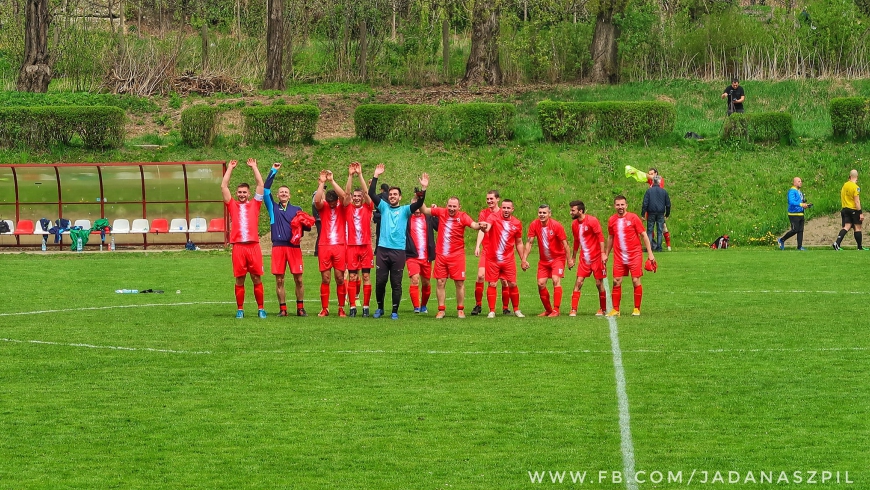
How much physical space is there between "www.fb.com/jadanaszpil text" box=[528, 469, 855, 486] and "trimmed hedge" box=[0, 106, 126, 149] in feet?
101

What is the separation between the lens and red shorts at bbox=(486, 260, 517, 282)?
1803 cm

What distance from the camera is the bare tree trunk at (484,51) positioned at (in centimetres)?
4441

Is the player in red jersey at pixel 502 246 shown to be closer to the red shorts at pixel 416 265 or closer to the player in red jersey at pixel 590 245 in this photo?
the player in red jersey at pixel 590 245

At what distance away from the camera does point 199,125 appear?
1513 inches

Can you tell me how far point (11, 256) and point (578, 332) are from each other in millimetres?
19005

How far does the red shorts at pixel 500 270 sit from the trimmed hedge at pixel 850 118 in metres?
22.9

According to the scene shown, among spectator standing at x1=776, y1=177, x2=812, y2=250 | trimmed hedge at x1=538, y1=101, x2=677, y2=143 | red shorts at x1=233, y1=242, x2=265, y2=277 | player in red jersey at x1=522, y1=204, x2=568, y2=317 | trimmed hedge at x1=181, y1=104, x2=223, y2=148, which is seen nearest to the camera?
red shorts at x1=233, y1=242, x2=265, y2=277

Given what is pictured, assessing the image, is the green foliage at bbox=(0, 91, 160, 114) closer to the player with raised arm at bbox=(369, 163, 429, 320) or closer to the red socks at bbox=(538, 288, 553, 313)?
the player with raised arm at bbox=(369, 163, 429, 320)

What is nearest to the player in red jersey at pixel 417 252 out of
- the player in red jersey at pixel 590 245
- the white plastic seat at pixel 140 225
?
the player in red jersey at pixel 590 245

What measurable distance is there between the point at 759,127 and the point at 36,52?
2458 centimetres

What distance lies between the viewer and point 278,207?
18203 mm

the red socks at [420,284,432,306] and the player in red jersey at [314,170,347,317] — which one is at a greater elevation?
the player in red jersey at [314,170,347,317]

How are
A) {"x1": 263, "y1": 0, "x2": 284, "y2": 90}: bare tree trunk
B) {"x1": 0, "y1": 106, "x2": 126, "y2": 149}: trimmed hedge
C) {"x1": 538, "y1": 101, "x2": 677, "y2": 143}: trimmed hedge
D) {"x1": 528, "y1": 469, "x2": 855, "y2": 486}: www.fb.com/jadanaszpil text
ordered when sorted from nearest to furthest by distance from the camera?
{"x1": 528, "y1": 469, "x2": 855, "y2": 486}: www.fb.com/jadanaszpil text, {"x1": 0, "y1": 106, "x2": 126, "y2": 149}: trimmed hedge, {"x1": 538, "y1": 101, "x2": 677, "y2": 143}: trimmed hedge, {"x1": 263, "y1": 0, "x2": 284, "y2": 90}: bare tree trunk

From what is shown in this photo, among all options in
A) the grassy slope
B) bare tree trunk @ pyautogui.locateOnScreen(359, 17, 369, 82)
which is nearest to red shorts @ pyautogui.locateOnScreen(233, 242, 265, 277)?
the grassy slope
